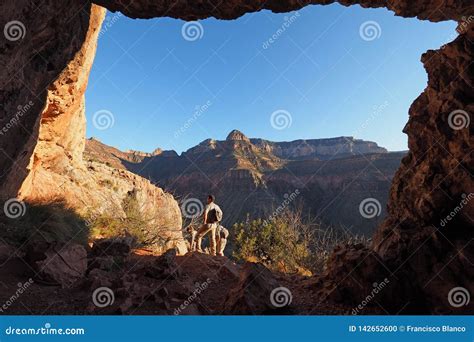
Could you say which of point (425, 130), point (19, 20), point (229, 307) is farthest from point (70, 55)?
point (425, 130)

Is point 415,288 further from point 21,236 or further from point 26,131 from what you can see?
point 26,131

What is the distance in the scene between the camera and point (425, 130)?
648cm

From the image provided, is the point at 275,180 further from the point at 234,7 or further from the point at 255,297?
the point at 255,297

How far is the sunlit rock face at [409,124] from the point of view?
17.8 ft

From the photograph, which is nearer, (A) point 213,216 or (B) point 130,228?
(A) point 213,216

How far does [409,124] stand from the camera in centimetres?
689

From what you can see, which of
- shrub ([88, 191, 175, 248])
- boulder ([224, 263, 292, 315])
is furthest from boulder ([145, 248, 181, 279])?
shrub ([88, 191, 175, 248])

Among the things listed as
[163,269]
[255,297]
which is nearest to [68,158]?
[163,269]

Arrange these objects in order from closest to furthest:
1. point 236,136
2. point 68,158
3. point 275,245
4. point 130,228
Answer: point 130,228, point 68,158, point 275,245, point 236,136

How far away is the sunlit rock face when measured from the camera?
5.44m

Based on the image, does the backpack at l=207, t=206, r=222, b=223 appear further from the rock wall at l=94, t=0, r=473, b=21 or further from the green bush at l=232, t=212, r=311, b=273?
the rock wall at l=94, t=0, r=473, b=21

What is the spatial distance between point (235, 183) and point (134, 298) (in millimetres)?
56118

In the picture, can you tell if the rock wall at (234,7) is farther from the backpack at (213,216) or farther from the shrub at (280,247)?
the shrub at (280,247)

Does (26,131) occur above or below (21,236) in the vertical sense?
above
